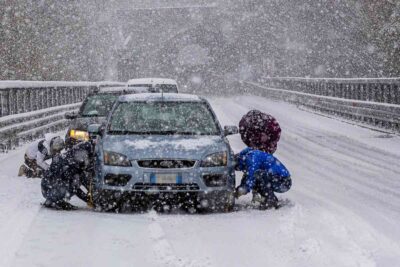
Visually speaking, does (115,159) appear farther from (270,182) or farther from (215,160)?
(270,182)

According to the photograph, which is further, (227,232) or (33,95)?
(33,95)

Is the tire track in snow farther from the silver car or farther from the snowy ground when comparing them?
the silver car

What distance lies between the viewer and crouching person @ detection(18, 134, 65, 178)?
9648 millimetres

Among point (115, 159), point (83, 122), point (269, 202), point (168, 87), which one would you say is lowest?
point (269, 202)

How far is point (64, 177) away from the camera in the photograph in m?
8.71

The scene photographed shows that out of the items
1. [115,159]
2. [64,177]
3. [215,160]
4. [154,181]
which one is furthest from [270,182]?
[64,177]

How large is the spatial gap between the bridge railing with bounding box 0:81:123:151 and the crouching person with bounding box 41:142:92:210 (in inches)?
248

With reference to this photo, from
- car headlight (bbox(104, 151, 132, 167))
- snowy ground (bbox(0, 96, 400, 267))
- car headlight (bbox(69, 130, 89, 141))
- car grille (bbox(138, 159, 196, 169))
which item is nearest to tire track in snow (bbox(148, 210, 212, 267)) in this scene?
snowy ground (bbox(0, 96, 400, 267))

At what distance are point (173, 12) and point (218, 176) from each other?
238 feet

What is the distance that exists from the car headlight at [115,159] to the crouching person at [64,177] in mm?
465

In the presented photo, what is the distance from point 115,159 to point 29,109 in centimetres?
1084

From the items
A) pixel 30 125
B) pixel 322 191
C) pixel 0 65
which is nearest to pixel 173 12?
pixel 0 65

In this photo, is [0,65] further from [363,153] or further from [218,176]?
[218,176]

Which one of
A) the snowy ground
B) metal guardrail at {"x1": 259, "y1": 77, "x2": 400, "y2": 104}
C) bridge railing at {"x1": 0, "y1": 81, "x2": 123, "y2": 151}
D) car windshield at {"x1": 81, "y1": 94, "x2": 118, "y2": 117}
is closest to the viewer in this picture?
the snowy ground
